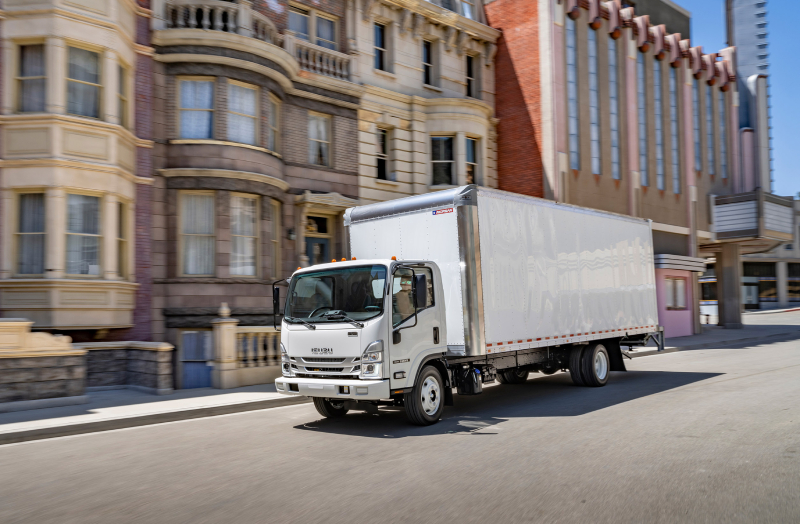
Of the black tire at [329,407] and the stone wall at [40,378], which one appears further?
the stone wall at [40,378]

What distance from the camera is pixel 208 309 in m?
15.8

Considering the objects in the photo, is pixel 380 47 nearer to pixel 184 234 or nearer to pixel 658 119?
pixel 184 234

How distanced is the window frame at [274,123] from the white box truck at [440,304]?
764 cm

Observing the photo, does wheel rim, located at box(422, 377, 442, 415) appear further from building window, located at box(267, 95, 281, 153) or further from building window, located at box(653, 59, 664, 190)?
building window, located at box(653, 59, 664, 190)

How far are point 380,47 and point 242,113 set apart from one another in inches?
278

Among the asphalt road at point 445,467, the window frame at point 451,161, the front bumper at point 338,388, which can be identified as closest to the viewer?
the asphalt road at point 445,467

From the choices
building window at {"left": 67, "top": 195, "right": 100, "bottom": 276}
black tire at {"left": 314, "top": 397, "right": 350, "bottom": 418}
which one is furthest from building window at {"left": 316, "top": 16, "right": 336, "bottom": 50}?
black tire at {"left": 314, "top": 397, "right": 350, "bottom": 418}

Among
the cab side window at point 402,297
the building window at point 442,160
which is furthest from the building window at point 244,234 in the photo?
the cab side window at point 402,297

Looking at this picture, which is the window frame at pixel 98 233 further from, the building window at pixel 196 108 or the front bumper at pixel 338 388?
the front bumper at pixel 338 388

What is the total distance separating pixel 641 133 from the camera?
2917cm

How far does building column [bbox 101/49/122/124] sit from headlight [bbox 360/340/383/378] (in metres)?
9.61

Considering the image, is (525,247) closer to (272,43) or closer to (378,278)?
(378,278)

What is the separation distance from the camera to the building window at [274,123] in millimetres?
17766

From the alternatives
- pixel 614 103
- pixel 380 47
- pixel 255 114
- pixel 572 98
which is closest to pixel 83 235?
pixel 255 114
